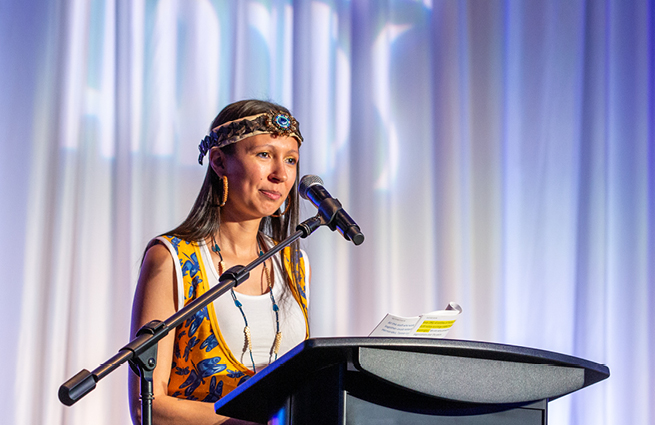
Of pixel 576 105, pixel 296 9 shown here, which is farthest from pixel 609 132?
pixel 296 9

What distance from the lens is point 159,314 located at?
4.97ft

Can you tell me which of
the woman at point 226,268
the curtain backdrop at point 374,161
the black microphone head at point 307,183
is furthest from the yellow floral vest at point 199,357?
the curtain backdrop at point 374,161

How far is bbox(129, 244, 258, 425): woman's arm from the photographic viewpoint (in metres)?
1.36

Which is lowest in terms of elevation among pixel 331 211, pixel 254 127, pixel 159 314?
pixel 159 314

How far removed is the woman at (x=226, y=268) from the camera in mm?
1522

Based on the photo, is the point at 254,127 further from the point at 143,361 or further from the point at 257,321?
the point at 143,361

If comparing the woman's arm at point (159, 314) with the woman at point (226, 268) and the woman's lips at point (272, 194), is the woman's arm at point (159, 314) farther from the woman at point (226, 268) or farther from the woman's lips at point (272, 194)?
the woman's lips at point (272, 194)

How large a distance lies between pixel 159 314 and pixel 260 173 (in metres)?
0.43

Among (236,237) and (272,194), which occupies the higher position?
(272,194)

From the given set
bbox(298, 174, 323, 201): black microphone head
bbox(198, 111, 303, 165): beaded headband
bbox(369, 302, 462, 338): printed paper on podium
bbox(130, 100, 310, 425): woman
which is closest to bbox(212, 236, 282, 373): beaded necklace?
bbox(130, 100, 310, 425): woman

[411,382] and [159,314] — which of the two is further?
[159,314]

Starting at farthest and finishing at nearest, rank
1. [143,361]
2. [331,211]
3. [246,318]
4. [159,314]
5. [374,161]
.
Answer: [374,161]
[246,318]
[159,314]
[331,211]
[143,361]

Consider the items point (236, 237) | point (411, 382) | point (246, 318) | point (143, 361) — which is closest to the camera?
point (411, 382)

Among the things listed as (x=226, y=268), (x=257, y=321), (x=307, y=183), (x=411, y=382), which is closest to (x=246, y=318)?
(x=257, y=321)
